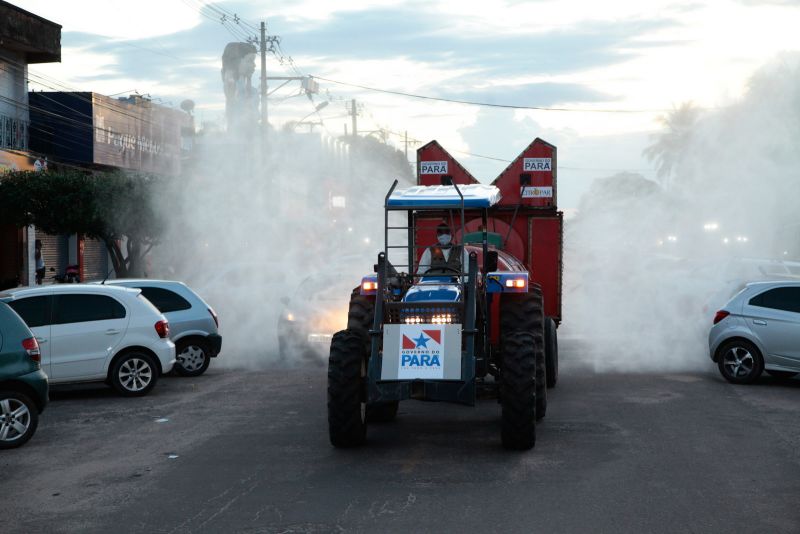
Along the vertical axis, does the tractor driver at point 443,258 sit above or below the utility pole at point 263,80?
below

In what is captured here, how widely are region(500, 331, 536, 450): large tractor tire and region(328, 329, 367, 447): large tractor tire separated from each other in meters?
1.34

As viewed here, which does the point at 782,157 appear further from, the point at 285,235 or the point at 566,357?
the point at 566,357

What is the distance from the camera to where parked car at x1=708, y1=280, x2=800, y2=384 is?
1466 cm

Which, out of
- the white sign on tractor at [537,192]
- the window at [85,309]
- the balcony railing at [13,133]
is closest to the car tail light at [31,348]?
the window at [85,309]

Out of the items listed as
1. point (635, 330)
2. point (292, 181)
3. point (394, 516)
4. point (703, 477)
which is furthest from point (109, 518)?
point (292, 181)

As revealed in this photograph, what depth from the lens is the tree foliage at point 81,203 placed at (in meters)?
30.4

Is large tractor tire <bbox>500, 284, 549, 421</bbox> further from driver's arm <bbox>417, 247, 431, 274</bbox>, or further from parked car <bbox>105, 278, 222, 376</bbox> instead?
parked car <bbox>105, 278, 222, 376</bbox>

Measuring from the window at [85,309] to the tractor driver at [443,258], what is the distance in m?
5.39

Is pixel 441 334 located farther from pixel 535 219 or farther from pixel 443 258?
pixel 535 219

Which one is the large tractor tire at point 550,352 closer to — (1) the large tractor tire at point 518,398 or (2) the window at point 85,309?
(1) the large tractor tire at point 518,398

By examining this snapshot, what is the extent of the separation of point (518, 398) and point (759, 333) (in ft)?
21.6

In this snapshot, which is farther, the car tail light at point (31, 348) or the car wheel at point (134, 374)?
the car wheel at point (134, 374)

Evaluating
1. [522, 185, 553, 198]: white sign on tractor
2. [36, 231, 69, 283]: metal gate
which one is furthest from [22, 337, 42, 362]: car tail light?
[36, 231, 69, 283]: metal gate

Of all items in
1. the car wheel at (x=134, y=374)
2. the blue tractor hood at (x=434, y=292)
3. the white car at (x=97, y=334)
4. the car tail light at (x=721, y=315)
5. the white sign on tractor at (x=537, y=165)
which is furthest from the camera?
→ the white sign on tractor at (x=537, y=165)
